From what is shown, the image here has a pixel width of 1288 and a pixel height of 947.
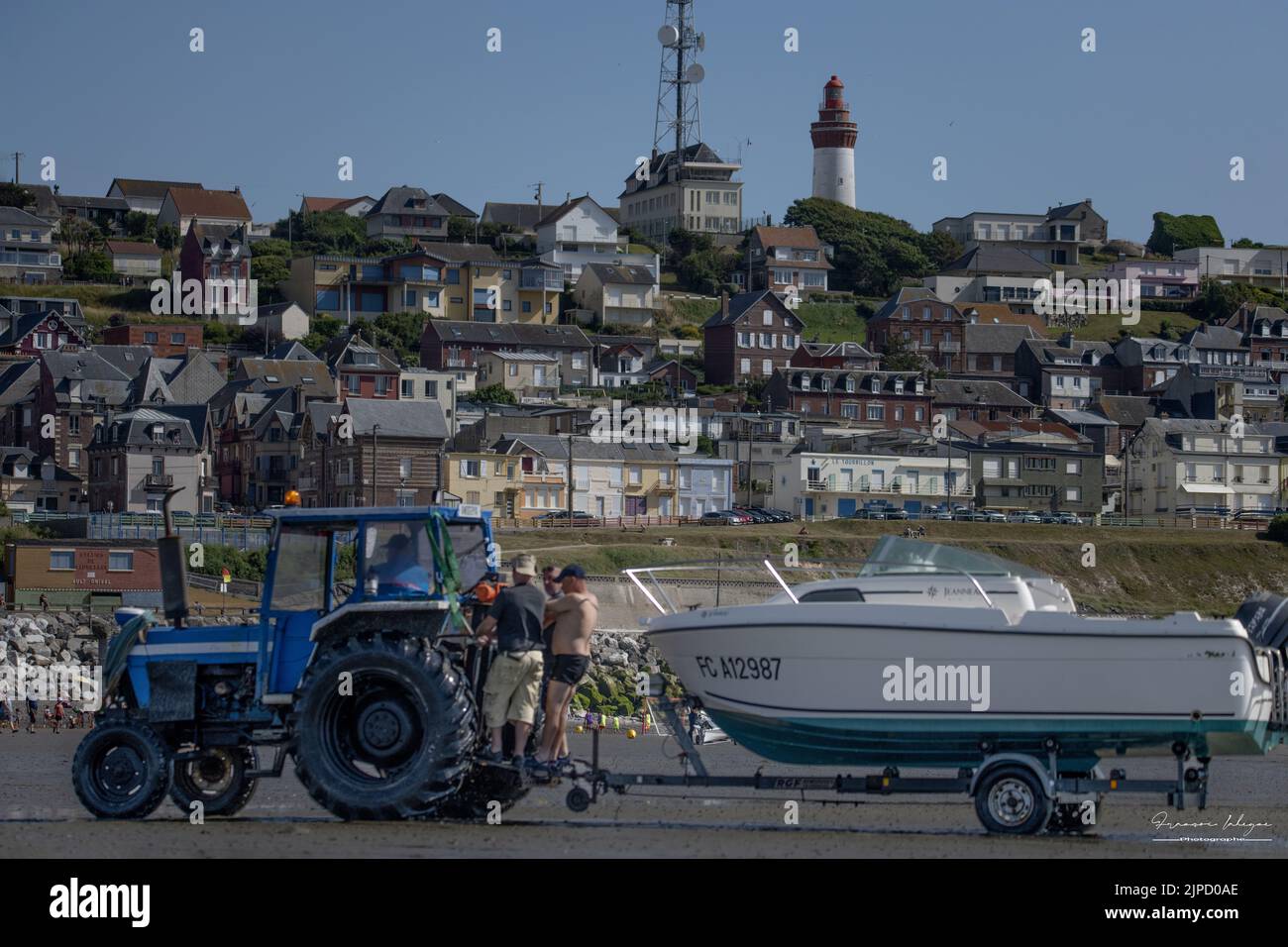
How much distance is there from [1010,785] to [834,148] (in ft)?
467

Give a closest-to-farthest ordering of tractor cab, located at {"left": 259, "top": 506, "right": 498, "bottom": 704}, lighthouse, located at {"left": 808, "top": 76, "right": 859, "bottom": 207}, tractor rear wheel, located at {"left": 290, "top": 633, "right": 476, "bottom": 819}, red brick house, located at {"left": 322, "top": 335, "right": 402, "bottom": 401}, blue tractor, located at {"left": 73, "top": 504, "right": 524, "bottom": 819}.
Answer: tractor rear wheel, located at {"left": 290, "top": 633, "right": 476, "bottom": 819}, blue tractor, located at {"left": 73, "top": 504, "right": 524, "bottom": 819}, tractor cab, located at {"left": 259, "top": 506, "right": 498, "bottom": 704}, red brick house, located at {"left": 322, "top": 335, "right": 402, "bottom": 401}, lighthouse, located at {"left": 808, "top": 76, "right": 859, "bottom": 207}

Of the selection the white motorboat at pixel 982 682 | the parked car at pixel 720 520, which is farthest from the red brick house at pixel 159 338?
the white motorboat at pixel 982 682

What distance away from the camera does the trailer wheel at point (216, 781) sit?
15.0 meters

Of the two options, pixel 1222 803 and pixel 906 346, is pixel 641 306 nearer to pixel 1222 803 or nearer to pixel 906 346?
pixel 906 346

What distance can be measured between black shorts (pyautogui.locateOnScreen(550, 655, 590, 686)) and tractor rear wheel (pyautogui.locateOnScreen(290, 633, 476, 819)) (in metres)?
0.85

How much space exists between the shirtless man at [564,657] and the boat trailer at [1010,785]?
290mm

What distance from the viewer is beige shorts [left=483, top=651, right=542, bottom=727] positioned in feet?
45.4

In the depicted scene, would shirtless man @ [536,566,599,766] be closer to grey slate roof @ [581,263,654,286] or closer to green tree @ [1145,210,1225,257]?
grey slate roof @ [581,263,654,286]

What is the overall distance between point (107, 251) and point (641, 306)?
1444 inches

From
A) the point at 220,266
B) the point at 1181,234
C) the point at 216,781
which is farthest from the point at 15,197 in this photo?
the point at 216,781

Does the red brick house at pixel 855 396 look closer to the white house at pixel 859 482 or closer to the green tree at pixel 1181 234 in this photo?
the white house at pixel 859 482

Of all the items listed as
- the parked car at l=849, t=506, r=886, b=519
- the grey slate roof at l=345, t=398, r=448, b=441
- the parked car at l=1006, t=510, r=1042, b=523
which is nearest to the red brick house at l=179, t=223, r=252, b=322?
the grey slate roof at l=345, t=398, r=448, b=441

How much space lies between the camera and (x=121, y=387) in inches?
3401
